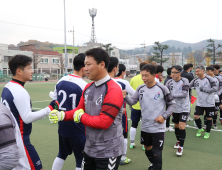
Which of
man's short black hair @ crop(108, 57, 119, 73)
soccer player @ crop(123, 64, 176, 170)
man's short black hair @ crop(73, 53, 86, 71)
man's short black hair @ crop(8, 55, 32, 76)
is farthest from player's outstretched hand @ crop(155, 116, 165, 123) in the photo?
man's short black hair @ crop(8, 55, 32, 76)

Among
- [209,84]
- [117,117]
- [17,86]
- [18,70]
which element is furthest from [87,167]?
[209,84]

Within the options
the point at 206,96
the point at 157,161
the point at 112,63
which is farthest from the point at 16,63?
the point at 206,96

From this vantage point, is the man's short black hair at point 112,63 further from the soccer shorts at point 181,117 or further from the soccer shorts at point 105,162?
the soccer shorts at point 181,117

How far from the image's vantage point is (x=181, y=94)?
495 cm

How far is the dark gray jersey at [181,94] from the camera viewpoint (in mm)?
4965

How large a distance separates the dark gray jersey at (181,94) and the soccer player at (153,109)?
1606 mm

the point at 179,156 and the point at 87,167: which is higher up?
the point at 87,167

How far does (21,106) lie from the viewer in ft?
7.73

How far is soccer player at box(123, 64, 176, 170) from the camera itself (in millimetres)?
3414

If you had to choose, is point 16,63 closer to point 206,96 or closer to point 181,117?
point 181,117

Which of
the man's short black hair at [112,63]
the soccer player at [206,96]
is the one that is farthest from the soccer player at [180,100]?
the man's short black hair at [112,63]

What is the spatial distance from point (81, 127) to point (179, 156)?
9.30ft

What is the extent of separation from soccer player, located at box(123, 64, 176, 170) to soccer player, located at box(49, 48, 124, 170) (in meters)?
1.30

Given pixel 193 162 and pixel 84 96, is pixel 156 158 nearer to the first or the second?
pixel 193 162
